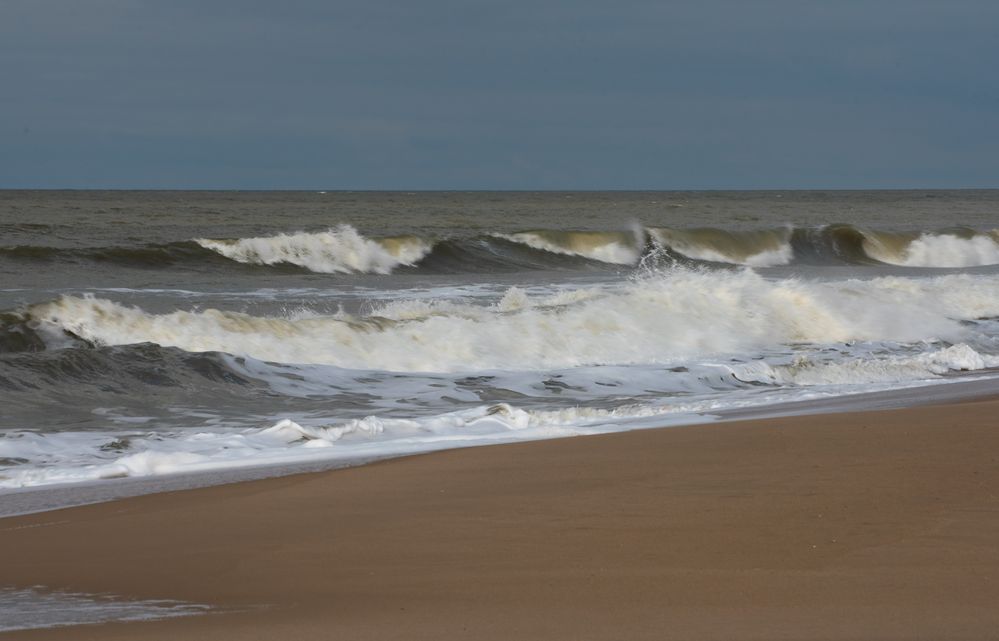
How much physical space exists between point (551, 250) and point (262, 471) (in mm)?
28921

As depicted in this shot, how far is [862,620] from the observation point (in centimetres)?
387

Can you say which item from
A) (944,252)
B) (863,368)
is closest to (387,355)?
(863,368)

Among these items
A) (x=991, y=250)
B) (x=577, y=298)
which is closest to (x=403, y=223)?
(x=991, y=250)

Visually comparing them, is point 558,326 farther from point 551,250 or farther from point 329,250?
point 551,250

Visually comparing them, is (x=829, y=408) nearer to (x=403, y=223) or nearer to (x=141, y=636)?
(x=141, y=636)

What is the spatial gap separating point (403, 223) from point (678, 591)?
43491 mm

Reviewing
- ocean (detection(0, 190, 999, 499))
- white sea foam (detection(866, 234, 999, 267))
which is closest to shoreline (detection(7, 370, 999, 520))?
ocean (detection(0, 190, 999, 499))

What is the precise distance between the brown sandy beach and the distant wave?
72.7 ft

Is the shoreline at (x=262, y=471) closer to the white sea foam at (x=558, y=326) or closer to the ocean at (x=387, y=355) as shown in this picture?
the ocean at (x=387, y=355)

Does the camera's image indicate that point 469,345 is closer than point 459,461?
No

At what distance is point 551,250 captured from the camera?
35.8 meters

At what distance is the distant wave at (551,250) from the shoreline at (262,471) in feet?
65.6

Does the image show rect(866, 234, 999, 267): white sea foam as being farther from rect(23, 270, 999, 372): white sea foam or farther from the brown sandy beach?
the brown sandy beach

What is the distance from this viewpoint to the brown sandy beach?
13.1 feet
